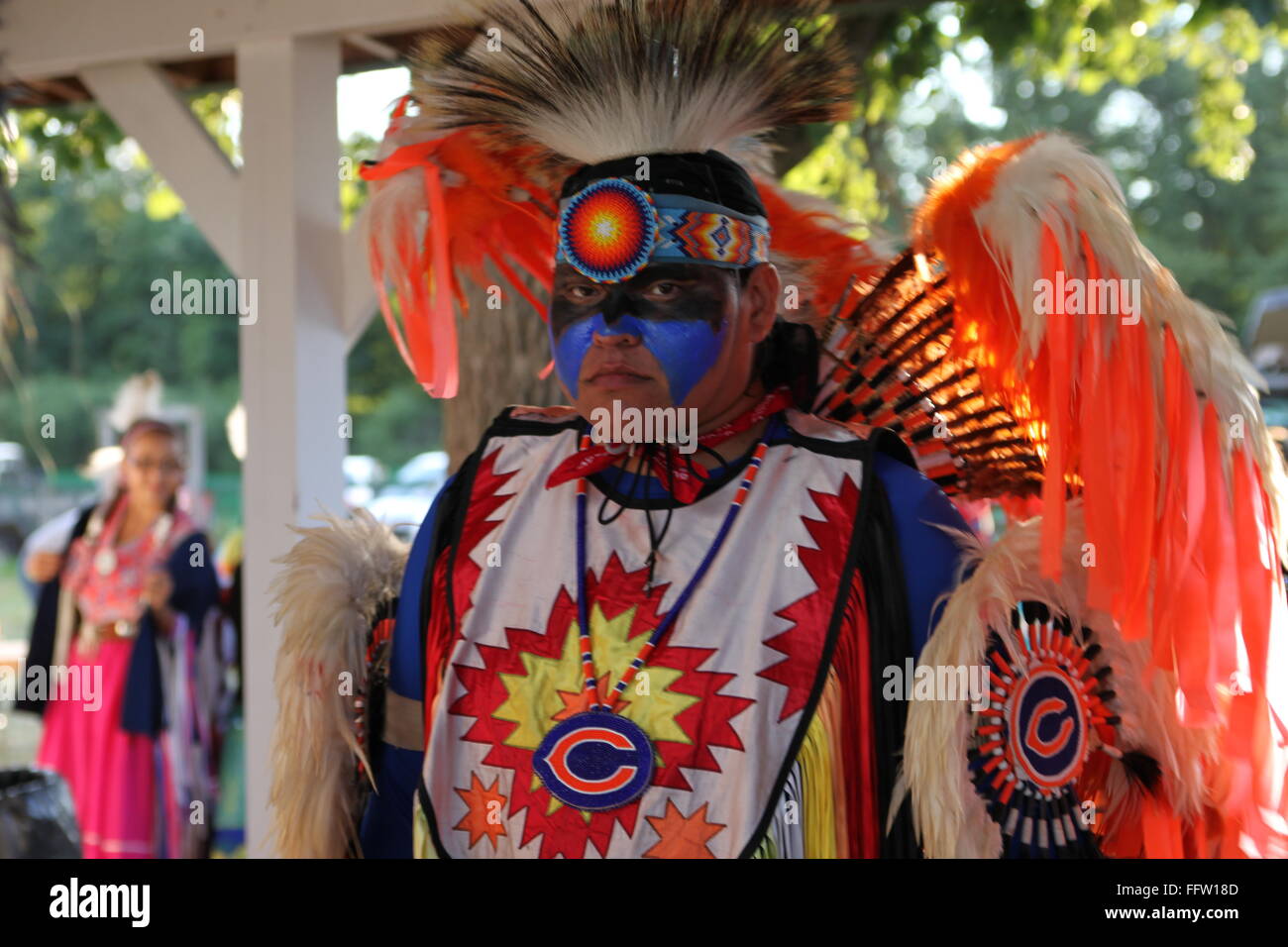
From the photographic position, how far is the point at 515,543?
1967 mm

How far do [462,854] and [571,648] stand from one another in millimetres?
354

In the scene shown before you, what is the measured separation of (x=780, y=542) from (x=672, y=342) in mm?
347

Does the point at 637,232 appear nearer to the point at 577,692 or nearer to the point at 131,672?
the point at 577,692

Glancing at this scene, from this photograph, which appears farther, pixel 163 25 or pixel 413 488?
pixel 413 488

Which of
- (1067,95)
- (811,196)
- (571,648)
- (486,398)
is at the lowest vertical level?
(571,648)

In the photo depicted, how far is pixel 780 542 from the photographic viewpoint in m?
1.84

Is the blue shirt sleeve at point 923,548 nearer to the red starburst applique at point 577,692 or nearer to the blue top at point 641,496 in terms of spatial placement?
the blue top at point 641,496

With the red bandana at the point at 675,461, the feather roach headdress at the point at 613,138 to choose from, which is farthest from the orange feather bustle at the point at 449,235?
the red bandana at the point at 675,461

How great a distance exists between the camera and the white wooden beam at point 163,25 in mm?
2799
